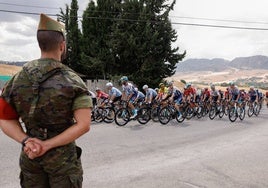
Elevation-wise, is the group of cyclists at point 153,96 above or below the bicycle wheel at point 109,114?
above

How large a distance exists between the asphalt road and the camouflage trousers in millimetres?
3139

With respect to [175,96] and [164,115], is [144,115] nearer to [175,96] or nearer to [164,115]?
[164,115]

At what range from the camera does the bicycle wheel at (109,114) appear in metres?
14.2

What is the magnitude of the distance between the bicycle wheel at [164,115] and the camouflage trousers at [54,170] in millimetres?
12209

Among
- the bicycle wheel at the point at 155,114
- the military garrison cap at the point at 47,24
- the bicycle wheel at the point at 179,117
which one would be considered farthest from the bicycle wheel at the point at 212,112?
the military garrison cap at the point at 47,24

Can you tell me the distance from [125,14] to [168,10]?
365cm

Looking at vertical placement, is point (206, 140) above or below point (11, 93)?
below

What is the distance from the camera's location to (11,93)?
2.27 metres

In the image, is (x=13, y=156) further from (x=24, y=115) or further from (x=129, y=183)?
(x=24, y=115)

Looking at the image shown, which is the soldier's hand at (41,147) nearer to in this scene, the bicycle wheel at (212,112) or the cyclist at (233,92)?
the bicycle wheel at (212,112)

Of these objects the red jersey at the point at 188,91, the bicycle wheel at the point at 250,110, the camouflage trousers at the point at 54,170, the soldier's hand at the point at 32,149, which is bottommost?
the bicycle wheel at the point at 250,110

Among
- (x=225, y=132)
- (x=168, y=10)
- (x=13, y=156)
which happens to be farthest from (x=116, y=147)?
(x=168, y=10)

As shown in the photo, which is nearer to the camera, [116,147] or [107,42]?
[116,147]

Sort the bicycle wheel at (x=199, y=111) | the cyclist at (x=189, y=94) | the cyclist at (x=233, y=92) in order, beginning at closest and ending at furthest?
the cyclist at (x=189, y=94) < the cyclist at (x=233, y=92) < the bicycle wheel at (x=199, y=111)
